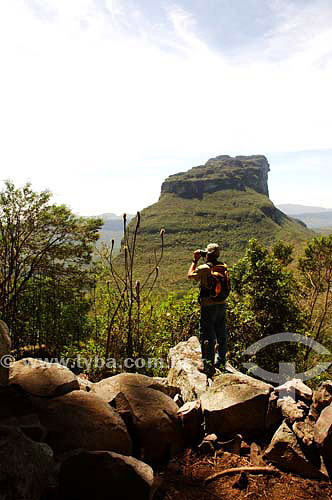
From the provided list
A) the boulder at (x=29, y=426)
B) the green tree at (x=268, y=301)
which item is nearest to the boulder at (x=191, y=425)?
the boulder at (x=29, y=426)

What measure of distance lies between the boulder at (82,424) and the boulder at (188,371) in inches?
61.5

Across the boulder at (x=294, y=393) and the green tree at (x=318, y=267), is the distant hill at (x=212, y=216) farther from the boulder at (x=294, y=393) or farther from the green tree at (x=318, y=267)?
Result: the boulder at (x=294, y=393)

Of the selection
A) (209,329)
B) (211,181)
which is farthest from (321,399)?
(211,181)

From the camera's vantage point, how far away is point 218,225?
97.4 meters

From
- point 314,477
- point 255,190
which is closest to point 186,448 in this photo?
point 314,477

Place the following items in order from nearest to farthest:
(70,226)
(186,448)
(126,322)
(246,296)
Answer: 1. (186,448)
2. (126,322)
3. (246,296)
4. (70,226)

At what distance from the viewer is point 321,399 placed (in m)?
2.86

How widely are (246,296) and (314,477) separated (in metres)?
6.19

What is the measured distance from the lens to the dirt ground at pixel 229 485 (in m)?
2.25

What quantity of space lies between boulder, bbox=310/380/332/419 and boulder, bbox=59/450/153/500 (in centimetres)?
161

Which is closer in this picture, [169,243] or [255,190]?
[169,243]

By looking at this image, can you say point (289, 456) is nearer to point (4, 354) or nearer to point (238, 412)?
point (238, 412)

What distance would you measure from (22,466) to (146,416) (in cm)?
109

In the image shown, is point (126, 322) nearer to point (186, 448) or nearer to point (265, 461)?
point (186, 448)
